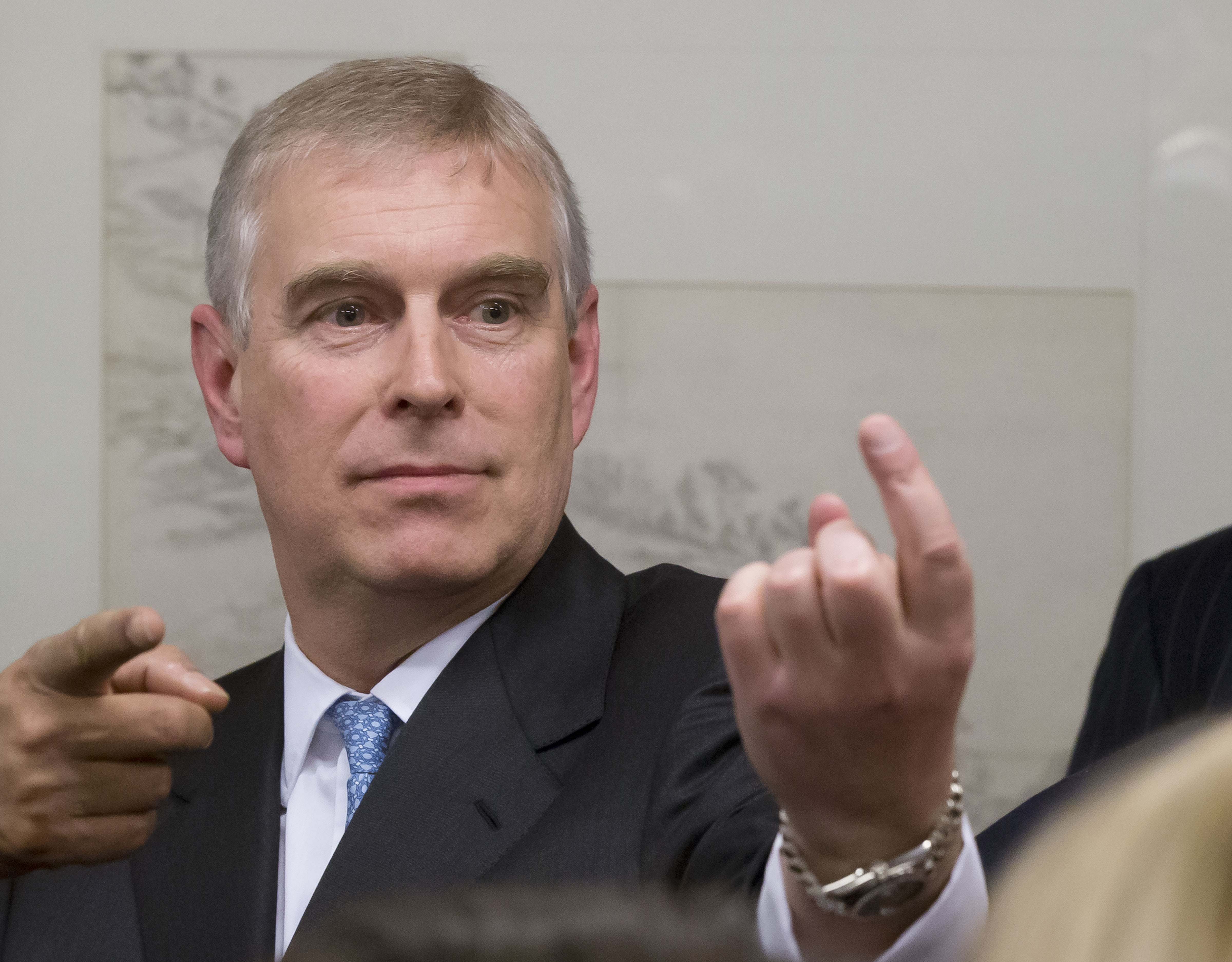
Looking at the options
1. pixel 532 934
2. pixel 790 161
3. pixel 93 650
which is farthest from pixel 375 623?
pixel 790 161

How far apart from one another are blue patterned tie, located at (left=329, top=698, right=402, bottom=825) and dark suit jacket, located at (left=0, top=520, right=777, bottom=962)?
8cm

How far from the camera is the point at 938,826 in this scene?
0.96 meters

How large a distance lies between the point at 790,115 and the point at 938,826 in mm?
1880

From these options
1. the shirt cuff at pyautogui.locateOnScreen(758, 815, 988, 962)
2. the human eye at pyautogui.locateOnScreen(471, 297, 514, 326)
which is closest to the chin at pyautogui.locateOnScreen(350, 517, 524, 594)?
the human eye at pyautogui.locateOnScreen(471, 297, 514, 326)

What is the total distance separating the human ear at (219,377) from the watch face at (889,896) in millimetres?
1067

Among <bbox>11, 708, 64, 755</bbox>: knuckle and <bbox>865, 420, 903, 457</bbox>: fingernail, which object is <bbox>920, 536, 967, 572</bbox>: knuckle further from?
<bbox>11, 708, 64, 755</bbox>: knuckle

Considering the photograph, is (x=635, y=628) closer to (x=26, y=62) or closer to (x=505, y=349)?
(x=505, y=349)

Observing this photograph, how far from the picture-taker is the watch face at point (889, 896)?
3.09ft

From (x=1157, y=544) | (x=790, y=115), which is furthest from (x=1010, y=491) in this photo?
(x=790, y=115)

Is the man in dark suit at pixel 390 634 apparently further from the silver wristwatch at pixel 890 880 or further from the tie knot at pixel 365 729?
the silver wristwatch at pixel 890 880

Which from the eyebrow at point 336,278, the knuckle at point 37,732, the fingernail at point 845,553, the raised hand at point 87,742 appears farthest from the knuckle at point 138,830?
the fingernail at point 845,553

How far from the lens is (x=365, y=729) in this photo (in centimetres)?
161

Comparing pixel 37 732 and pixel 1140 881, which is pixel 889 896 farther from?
pixel 37 732

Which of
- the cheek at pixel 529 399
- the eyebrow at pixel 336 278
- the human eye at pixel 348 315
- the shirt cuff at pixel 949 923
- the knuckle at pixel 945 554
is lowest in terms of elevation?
the shirt cuff at pixel 949 923
